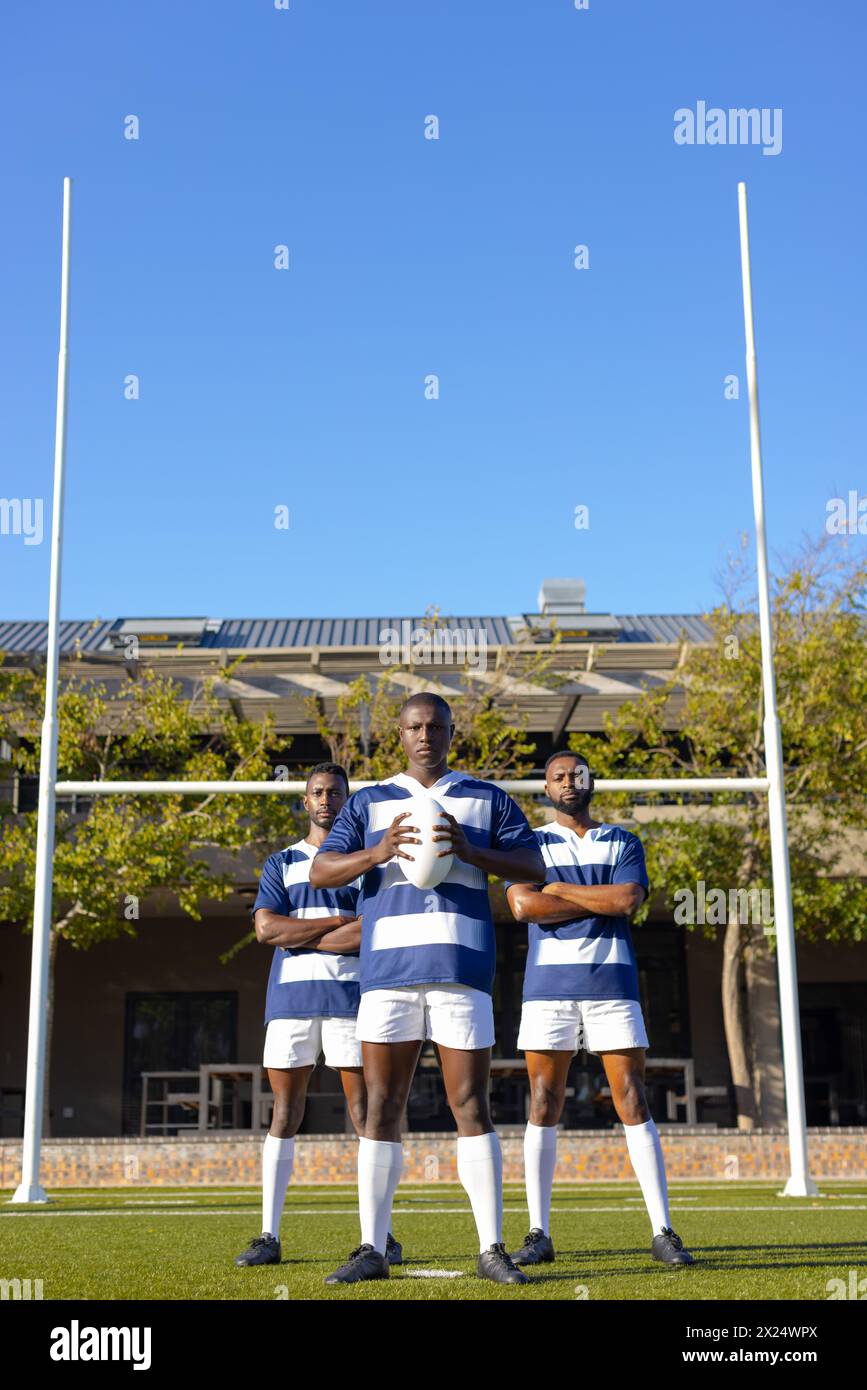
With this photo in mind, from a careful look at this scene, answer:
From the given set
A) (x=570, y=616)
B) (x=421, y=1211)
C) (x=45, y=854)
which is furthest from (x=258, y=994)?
(x=421, y=1211)

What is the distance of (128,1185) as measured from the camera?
1294 cm

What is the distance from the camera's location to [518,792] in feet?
32.3

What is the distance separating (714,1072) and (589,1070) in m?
2.26

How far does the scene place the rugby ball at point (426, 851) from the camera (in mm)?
3822

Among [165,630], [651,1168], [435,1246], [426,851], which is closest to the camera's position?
[426,851]

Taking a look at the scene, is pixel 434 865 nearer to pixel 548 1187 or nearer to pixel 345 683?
pixel 548 1187

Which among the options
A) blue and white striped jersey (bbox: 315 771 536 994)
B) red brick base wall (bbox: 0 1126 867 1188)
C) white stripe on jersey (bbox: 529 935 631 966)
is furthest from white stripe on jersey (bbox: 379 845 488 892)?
red brick base wall (bbox: 0 1126 867 1188)

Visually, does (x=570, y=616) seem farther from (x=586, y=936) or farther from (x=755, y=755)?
(x=586, y=936)

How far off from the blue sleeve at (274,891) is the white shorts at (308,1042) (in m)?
0.42

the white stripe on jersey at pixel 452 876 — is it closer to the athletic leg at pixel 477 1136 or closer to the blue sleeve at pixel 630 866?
the athletic leg at pixel 477 1136

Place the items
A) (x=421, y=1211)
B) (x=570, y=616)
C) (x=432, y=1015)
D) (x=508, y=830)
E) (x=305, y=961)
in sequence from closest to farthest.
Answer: (x=432, y=1015) < (x=508, y=830) < (x=305, y=961) < (x=421, y=1211) < (x=570, y=616)

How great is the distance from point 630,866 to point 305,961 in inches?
50.0
